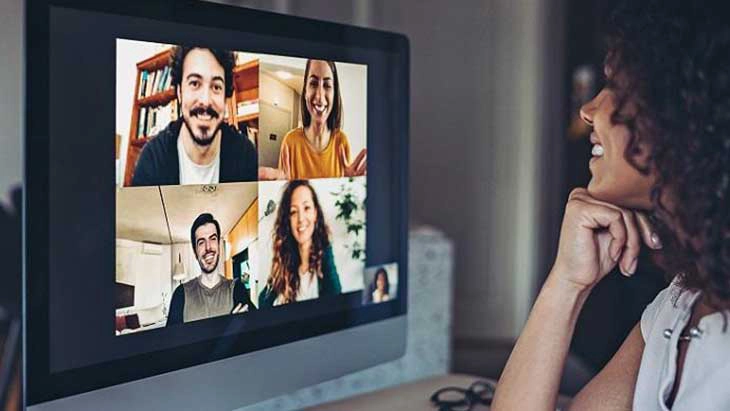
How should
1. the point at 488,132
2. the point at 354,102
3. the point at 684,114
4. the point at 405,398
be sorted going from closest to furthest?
1. the point at 684,114
2. the point at 354,102
3. the point at 405,398
4. the point at 488,132

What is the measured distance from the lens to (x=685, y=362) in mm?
872

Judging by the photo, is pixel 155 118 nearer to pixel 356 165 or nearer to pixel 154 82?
pixel 154 82

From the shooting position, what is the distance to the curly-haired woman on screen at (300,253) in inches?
37.5

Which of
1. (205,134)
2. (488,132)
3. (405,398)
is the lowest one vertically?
(405,398)

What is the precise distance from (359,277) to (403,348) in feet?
0.44

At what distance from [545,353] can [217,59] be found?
0.48 meters

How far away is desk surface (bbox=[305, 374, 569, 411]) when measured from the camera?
3.69ft

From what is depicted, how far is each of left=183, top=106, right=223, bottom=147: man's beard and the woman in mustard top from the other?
0.26ft

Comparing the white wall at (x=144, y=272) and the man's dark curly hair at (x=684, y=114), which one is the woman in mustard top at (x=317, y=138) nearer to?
the white wall at (x=144, y=272)

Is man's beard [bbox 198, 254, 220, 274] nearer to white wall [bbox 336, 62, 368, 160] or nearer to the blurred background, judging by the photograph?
white wall [bbox 336, 62, 368, 160]

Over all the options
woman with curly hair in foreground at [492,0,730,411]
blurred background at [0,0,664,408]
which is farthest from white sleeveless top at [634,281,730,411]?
blurred background at [0,0,664,408]

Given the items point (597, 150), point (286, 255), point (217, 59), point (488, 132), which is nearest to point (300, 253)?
point (286, 255)

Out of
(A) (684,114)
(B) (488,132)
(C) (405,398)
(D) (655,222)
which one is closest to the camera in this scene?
(A) (684,114)

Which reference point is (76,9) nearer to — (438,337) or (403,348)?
(403,348)
